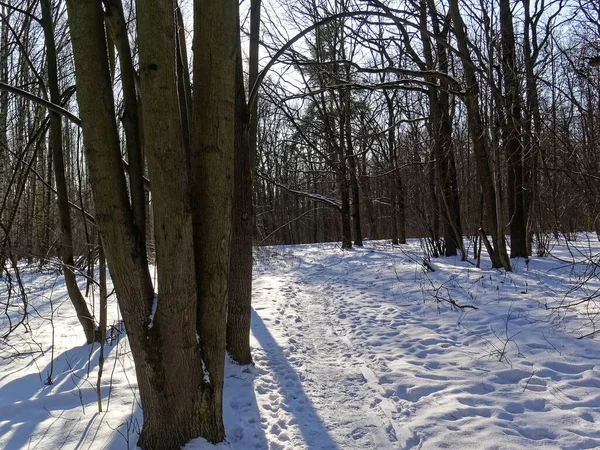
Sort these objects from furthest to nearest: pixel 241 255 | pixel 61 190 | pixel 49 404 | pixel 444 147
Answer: pixel 444 147, pixel 61 190, pixel 241 255, pixel 49 404

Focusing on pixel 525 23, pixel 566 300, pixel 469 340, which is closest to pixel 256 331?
pixel 469 340

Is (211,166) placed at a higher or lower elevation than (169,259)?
higher

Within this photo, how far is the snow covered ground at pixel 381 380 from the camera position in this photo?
113 inches

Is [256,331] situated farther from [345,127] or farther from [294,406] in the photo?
[345,127]

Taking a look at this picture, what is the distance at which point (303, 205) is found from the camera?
3750cm

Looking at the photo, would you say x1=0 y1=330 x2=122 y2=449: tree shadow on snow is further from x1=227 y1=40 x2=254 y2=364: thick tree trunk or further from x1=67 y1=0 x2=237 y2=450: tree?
x1=227 y1=40 x2=254 y2=364: thick tree trunk

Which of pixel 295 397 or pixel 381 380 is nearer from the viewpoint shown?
pixel 295 397

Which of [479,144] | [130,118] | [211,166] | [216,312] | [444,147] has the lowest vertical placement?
[216,312]

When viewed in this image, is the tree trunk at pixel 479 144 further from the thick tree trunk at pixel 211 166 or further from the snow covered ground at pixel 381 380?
the thick tree trunk at pixel 211 166

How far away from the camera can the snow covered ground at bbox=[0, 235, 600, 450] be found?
2859 millimetres

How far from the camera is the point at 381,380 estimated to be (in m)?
3.83

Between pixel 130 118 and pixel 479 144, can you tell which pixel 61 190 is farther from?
pixel 479 144

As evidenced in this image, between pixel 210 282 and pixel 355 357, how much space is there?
99.2 inches

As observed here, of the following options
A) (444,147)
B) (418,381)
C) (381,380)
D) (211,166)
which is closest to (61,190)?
(211,166)
